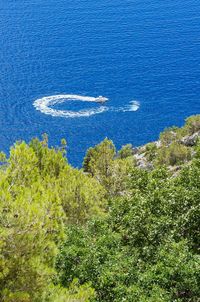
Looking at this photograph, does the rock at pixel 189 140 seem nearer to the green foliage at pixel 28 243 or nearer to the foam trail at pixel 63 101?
the foam trail at pixel 63 101

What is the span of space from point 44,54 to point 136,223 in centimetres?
14511

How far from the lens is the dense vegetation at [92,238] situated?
1900 cm

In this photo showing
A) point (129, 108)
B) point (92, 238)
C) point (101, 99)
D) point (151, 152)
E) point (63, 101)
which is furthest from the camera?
point (63, 101)

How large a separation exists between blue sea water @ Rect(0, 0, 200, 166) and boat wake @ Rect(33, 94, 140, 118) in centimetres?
158

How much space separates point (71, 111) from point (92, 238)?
103653mm

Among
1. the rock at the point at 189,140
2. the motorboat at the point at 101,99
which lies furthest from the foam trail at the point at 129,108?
the rock at the point at 189,140

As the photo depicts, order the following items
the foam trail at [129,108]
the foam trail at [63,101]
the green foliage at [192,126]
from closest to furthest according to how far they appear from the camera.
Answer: the green foliage at [192,126], the foam trail at [63,101], the foam trail at [129,108]

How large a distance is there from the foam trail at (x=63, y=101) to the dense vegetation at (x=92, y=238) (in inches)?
3478

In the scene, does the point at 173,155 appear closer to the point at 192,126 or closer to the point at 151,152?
the point at 151,152

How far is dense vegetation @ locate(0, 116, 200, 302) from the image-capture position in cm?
1900

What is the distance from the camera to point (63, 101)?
137 m

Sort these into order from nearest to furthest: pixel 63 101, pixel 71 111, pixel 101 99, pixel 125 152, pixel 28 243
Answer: pixel 28 243 < pixel 125 152 < pixel 71 111 < pixel 101 99 < pixel 63 101

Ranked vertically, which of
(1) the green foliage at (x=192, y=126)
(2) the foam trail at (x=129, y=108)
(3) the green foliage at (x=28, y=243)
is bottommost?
(3) the green foliage at (x=28, y=243)

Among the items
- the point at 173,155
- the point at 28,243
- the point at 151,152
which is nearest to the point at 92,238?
the point at 28,243
